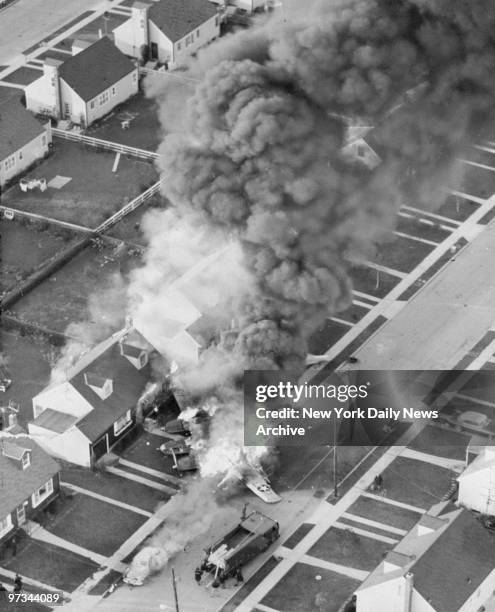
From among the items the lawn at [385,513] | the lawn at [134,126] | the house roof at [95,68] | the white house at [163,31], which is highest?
the white house at [163,31]

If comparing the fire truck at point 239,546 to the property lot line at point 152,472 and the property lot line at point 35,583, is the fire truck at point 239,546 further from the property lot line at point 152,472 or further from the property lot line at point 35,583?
the property lot line at point 35,583

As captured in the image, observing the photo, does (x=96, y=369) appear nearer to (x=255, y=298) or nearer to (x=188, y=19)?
(x=255, y=298)

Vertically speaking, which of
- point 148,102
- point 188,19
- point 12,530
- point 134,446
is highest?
point 188,19

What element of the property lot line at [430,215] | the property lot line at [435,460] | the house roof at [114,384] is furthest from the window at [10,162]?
the property lot line at [435,460]

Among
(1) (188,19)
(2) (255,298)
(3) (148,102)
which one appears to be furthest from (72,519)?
(1) (188,19)

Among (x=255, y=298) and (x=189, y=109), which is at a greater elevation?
(x=189, y=109)

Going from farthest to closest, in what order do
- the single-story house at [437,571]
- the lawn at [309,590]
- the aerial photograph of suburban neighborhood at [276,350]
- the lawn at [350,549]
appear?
the lawn at [350,549] < the aerial photograph of suburban neighborhood at [276,350] < the lawn at [309,590] < the single-story house at [437,571]

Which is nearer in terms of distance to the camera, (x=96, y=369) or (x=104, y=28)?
(x=96, y=369)

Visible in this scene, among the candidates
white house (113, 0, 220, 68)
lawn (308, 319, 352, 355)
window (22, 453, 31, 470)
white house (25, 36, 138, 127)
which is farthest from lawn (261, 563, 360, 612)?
white house (113, 0, 220, 68)
